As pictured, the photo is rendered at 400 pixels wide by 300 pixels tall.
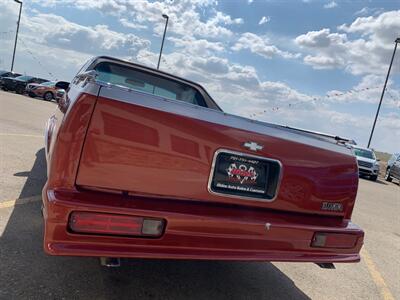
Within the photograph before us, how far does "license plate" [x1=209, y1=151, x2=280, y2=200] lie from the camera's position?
2934mm

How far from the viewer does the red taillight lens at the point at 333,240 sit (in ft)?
10.6

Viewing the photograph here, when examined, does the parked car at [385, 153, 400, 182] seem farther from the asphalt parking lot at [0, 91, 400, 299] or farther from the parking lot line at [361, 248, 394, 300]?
the parking lot line at [361, 248, 394, 300]

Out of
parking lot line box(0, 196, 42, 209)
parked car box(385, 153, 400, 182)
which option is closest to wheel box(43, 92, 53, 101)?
parked car box(385, 153, 400, 182)

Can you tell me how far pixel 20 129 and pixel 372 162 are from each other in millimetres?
17045

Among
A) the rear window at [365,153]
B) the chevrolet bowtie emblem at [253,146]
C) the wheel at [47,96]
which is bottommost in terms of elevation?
the wheel at [47,96]

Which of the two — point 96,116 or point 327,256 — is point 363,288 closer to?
point 327,256

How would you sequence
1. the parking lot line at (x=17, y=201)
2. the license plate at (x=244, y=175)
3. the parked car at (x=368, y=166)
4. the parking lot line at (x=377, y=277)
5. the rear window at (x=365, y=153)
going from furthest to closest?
the rear window at (x=365, y=153) → the parked car at (x=368, y=166) → the parking lot line at (x=17, y=201) → the parking lot line at (x=377, y=277) → the license plate at (x=244, y=175)

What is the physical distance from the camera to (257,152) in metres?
3.01

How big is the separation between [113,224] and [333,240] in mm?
1697

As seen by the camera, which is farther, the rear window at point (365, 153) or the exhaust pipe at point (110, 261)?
the rear window at point (365, 153)

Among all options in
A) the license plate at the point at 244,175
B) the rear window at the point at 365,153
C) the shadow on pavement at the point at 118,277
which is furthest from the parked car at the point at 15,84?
the license plate at the point at 244,175

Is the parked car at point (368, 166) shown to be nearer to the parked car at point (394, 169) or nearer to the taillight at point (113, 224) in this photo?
the parked car at point (394, 169)

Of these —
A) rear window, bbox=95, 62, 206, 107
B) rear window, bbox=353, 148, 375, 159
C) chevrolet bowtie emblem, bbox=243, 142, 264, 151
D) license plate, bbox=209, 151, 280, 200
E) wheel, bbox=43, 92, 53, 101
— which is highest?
rear window, bbox=95, 62, 206, 107

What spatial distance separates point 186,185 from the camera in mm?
2848
